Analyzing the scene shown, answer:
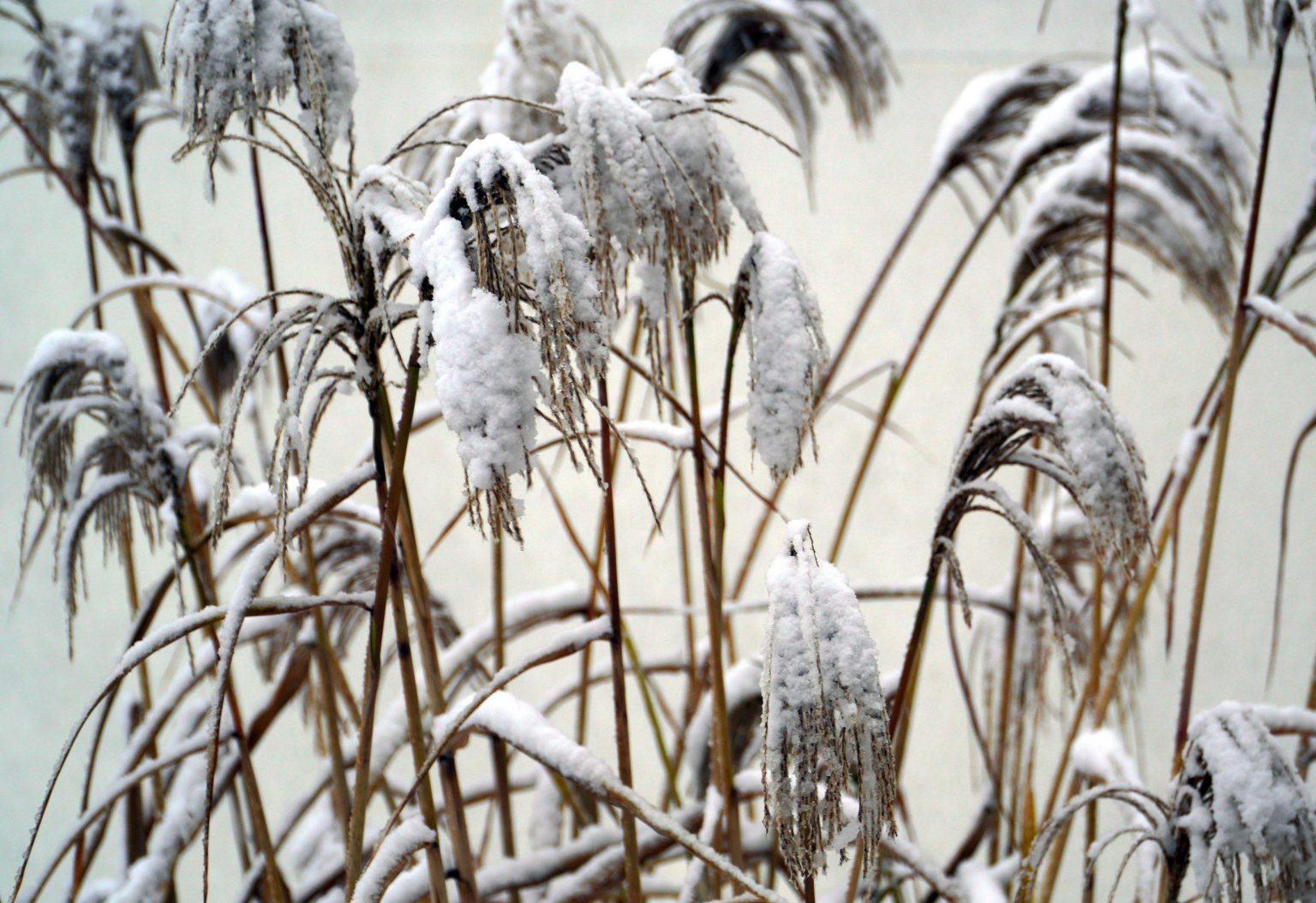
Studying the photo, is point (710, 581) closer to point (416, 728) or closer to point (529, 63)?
point (416, 728)

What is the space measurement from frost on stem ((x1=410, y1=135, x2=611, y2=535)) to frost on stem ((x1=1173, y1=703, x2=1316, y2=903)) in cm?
25

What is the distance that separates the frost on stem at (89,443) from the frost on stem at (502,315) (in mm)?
221

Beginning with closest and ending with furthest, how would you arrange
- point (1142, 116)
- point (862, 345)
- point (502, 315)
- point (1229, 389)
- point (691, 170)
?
1. point (502, 315)
2. point (691, 170)
3. point (1229, 389)
4. point (1142, 116)
5. point (862, 345)

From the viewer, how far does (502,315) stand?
271mm

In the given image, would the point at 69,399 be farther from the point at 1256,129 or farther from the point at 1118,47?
the point at 1256,129

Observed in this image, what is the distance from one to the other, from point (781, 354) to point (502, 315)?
110mm

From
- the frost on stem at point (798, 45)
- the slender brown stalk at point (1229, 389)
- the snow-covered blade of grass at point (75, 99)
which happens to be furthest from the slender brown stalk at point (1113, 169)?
the snow-covered blade of grass at point (75, 99)

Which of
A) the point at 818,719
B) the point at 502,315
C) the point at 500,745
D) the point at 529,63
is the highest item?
the point at 529,63

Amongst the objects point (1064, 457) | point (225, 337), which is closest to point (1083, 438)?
point (1064, 457)

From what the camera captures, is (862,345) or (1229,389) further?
(862,345)

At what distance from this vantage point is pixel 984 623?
2.75 feet

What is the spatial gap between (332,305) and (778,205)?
1430mm

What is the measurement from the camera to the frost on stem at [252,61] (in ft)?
1.13

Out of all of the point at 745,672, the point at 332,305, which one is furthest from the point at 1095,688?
the point at 332,305
